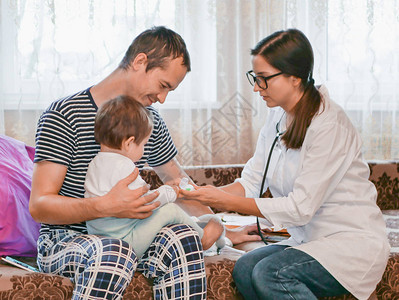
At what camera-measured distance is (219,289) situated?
1.92 m

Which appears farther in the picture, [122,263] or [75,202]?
[75,202]

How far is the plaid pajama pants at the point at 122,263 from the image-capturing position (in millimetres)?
1608

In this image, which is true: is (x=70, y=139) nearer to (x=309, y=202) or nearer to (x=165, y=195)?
(x=165, y=195)

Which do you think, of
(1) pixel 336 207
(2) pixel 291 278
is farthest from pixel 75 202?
(1) pixel 336 207

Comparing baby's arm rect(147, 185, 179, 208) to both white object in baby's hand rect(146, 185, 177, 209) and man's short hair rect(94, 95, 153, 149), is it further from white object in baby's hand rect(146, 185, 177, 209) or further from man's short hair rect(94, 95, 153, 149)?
man's short hair rect(94, 95, 153, 149)

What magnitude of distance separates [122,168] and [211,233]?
1.43 feet

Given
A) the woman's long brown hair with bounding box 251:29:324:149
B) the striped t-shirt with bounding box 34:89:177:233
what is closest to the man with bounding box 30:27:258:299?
the striped t-shirt with bounding box 34:89:177:233

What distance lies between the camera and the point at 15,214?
6.79 ft

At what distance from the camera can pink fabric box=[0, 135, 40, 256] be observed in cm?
204

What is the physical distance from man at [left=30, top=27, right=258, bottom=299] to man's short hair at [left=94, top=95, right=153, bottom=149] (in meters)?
0.11

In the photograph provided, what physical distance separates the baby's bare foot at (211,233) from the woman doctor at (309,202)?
0.13 meters

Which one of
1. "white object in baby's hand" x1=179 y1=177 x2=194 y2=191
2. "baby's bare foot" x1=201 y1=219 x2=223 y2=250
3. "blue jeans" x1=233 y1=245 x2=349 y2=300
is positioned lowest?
"blue jeans" x1=233 y1=245 x2=349 y2=300

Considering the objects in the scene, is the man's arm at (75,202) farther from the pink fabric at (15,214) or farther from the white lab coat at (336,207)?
the white lab coat at (336,207)

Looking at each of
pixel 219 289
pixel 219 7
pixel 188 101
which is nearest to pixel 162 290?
pixel 219 289
